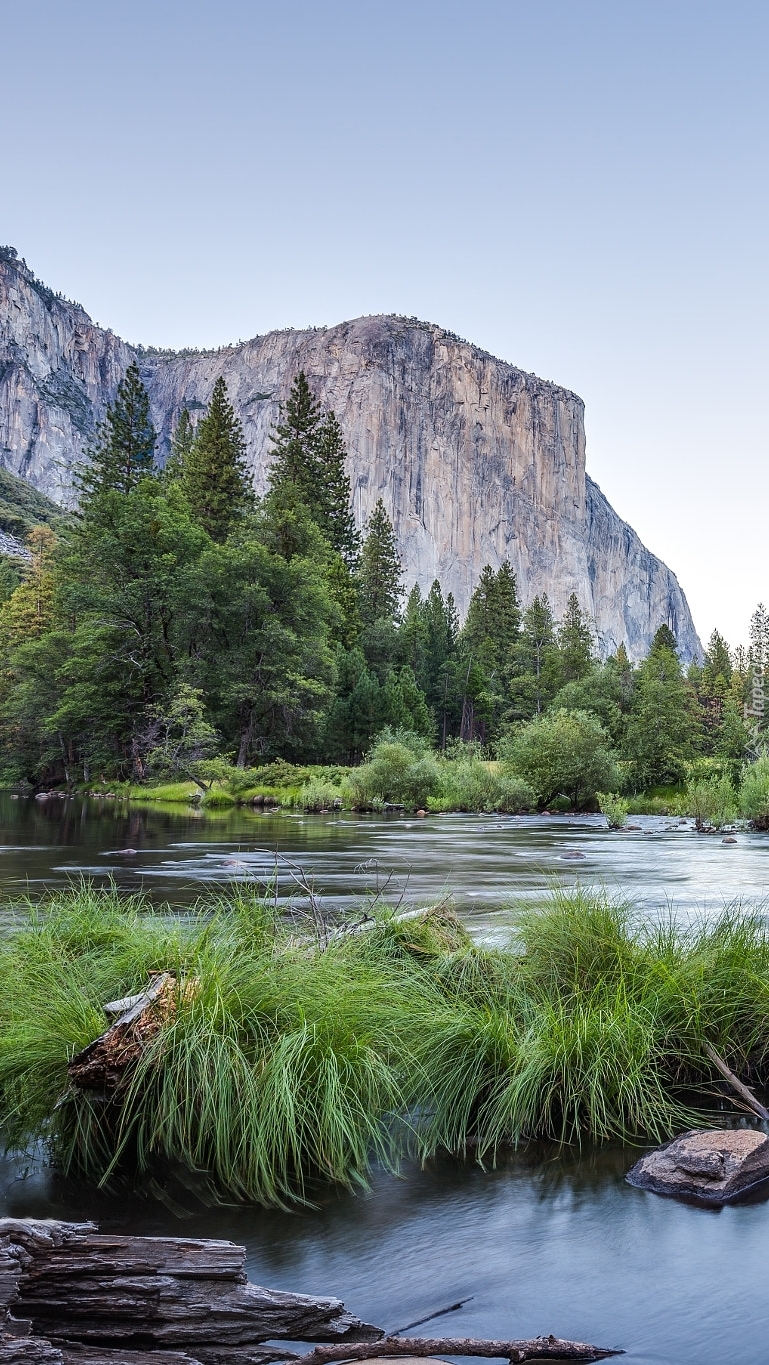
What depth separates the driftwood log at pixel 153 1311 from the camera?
246 cm

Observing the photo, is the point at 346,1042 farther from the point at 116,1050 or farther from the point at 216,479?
the point at 216,479

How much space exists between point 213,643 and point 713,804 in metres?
29.5

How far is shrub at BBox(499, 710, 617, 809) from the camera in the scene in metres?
36.3

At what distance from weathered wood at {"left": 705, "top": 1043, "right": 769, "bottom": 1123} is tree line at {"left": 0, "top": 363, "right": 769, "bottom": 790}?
3545cm

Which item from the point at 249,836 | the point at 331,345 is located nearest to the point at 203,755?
the point at 249,836

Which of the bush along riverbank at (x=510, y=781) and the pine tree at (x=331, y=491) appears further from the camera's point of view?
the pine tree at (x=331, y=491)

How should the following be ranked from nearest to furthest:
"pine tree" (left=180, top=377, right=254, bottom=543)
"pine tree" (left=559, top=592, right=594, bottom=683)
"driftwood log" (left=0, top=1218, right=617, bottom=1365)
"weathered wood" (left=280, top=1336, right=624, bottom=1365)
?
"driftwood log" (left=0, top=1218, right=617, bottom=1365)
"weathered wood" (left=280, top=1336, right=624, bottom=1365)
"pine tree" (left=180, top=377, right=254, bottom=543)
"pine tree" (left=559, top=592, right=594, bottom=683)

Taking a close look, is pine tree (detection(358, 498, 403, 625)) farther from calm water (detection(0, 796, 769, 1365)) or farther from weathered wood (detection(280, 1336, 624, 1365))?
weathered wood (detection(280, 1336, 624, 1365))

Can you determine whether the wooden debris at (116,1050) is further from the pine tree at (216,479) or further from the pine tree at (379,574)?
the pine tree at (379,574)

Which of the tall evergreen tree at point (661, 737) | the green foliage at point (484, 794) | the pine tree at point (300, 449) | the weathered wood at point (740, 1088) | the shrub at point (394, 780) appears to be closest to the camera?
the weathered wood at point (740, 1088)

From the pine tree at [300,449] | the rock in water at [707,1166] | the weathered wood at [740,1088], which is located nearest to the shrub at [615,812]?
the weathered wood at [740,1088]

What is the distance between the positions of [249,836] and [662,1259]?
20.5 meters

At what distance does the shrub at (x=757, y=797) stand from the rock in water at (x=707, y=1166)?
25553mm

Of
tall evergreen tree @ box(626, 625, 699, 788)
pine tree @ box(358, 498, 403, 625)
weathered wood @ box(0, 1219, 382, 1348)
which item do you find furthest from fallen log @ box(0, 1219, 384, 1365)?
pine tree @ box(358, 498, 403, 625)
